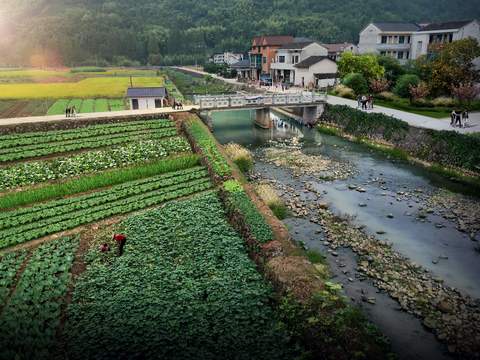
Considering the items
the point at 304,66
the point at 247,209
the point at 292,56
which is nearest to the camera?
the point at 247,209

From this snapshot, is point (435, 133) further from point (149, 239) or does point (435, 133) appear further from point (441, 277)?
point (149, 239)

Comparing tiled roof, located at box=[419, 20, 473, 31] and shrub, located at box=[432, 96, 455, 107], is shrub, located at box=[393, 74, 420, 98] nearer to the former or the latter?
shrub, located at box=[432, 96, 455, 107]

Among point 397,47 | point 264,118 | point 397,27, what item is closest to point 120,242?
point 264,118

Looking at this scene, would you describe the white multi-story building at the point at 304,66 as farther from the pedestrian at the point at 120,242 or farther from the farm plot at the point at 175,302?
the pedestrian at the point at 120,242

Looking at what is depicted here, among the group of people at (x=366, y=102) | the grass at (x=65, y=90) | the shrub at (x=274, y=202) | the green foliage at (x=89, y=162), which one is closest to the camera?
the shrub at (x=274, y=202)

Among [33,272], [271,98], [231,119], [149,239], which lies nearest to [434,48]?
[271,98]

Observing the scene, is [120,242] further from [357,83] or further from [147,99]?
[357,83]

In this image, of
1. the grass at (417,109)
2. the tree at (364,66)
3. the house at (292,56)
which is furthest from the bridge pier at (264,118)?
the house at (292,56)
